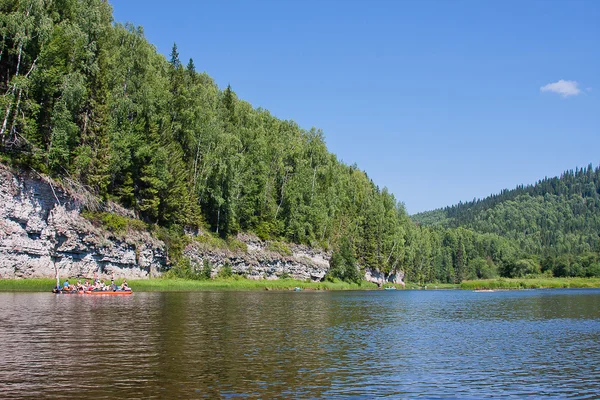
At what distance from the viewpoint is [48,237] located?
196 feet

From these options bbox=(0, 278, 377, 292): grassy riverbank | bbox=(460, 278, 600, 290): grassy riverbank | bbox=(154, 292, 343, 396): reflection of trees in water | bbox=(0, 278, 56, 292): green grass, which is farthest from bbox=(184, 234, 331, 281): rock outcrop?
bbox=(154, 292, 343, 396): reflection of trees in water

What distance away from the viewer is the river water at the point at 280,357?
16625 millimetres

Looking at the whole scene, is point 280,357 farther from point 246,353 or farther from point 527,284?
point 527,284

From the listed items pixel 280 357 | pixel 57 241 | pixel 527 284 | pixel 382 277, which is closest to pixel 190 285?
pixel 57 241

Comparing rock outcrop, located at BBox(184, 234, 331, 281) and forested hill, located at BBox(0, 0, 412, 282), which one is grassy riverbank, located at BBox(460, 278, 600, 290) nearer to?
forested hill, located at BBox(0, 0, 412, 282)

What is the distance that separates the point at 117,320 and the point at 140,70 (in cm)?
5967

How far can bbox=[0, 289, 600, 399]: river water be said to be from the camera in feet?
54.5

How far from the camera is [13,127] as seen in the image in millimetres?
57281

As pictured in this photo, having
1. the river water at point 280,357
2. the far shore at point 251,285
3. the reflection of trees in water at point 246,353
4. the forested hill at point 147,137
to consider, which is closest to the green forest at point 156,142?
the forested hill at point 147,137

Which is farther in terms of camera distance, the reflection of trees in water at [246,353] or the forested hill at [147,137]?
the forested hill at [147,137]

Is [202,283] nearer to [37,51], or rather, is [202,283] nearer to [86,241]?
[86,241]

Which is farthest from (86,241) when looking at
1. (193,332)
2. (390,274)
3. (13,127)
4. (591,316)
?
(390,274)

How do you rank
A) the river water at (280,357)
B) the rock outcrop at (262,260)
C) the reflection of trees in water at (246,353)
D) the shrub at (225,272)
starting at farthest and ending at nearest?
the shrub at (225,272) → the rock outcrop at (262,260) → the reflection of trees in water at (246,353) → the river water at (280,357)

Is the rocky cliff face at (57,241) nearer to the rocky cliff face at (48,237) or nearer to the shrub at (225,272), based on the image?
the rocky cliff face at (48,237)
